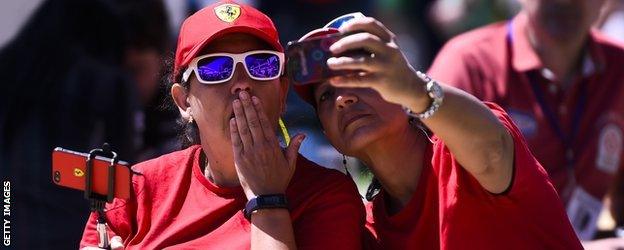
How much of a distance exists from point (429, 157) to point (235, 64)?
53 centimetres

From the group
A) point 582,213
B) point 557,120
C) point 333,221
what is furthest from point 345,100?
point 582,213

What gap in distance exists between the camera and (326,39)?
268 cm

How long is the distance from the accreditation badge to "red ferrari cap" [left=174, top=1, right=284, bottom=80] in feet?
6.84

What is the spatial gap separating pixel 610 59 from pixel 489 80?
0.66 meters

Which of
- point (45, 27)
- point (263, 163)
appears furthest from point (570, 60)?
point (263, 163)

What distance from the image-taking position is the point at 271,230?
2926 millimetres

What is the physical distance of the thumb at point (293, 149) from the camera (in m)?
3.03

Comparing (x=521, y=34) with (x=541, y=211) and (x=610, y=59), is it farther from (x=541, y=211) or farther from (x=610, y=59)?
(x=541, y=211)

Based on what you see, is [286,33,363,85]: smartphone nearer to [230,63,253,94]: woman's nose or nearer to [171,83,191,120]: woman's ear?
[230,63,253,94]: woman's nose

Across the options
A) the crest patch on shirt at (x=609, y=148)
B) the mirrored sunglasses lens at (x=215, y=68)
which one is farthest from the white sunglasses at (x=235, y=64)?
the crest patch on shirt at (x=609, y=148)

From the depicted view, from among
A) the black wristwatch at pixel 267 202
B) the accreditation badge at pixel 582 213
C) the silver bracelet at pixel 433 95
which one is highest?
the silver bracelet at pixel 433 95

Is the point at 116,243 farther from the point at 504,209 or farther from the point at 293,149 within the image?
the point at 504,209

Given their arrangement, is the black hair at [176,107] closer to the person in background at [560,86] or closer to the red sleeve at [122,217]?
the red sleeve at [122,217]

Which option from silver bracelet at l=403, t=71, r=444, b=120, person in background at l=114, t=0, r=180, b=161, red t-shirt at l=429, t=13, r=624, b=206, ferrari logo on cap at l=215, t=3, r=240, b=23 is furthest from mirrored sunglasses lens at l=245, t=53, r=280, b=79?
person in background at l=114, t=0, r=180, b=161
